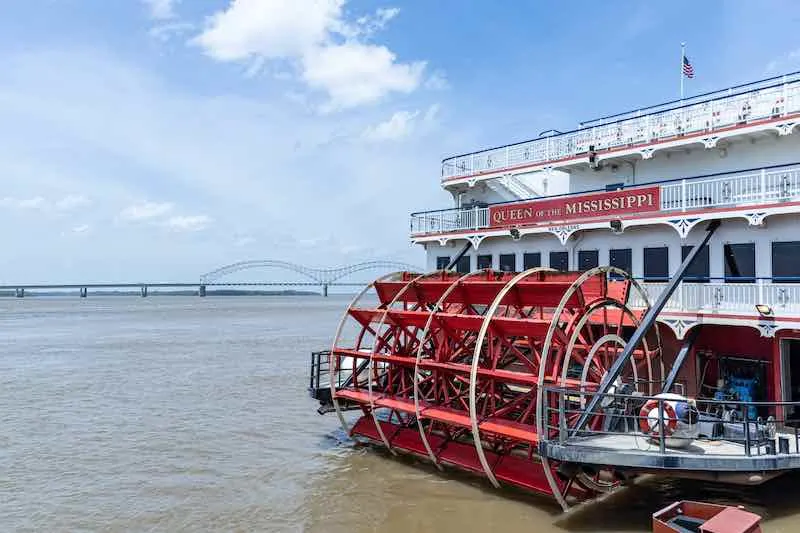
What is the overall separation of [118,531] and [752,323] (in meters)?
9.96

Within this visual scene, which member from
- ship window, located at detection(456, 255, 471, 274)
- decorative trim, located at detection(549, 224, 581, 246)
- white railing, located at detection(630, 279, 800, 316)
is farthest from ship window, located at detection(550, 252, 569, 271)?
white railing, located at detection(630, 279, 800, 316)

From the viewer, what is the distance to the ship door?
10125 mm

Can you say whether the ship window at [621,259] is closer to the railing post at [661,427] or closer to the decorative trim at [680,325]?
the decorative trim at [680,325]

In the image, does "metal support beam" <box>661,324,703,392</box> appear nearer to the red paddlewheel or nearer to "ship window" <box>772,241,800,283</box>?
the red paddlewheel

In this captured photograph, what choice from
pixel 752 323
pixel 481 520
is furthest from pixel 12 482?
pixel 752 323

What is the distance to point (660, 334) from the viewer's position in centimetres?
1197

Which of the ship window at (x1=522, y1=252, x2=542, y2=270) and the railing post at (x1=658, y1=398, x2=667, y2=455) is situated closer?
the railing post at (x1=658, y1=398, x2=667, y2=455)

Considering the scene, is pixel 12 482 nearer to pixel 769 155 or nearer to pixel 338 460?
pixel 338 460

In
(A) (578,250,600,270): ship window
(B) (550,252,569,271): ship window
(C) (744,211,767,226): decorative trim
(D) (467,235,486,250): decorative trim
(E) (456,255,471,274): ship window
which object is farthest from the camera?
(E) (456,255,471,274): ship window

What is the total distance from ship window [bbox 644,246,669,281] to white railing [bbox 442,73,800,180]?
2.34m

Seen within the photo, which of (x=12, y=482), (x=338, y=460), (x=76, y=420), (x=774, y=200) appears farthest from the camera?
(x=76, y=420)

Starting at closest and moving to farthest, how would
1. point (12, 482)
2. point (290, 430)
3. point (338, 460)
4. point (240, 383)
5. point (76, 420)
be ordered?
point (12, 482) → point (338, 460) → point (290, 430) → point (76, 420) → point (240, 383)

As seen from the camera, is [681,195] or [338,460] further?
[338,460]

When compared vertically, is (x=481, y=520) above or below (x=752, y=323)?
below
